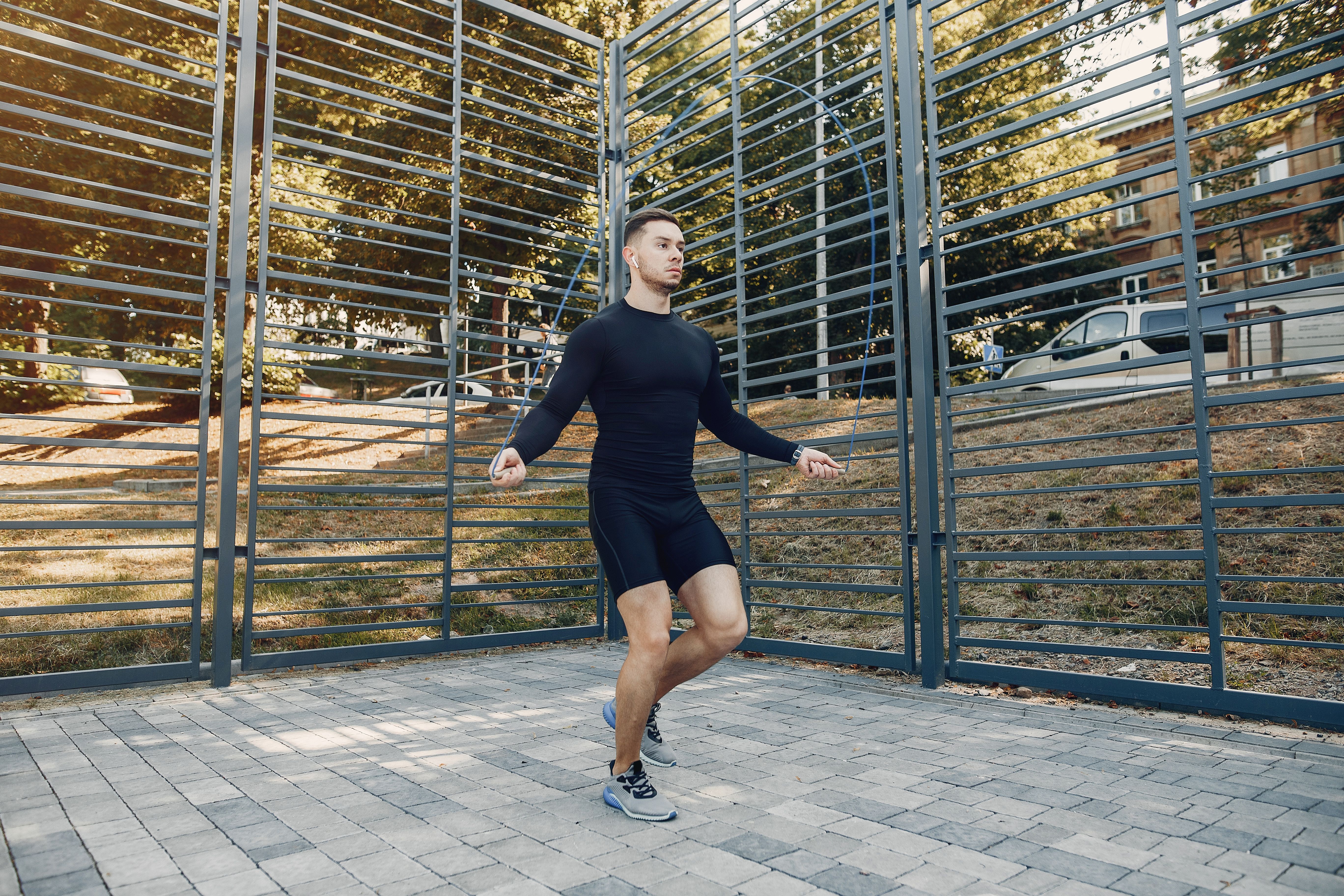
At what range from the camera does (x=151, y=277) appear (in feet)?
47.3

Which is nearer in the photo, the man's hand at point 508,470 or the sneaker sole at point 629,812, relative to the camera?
the sneaker sole at point 629,812

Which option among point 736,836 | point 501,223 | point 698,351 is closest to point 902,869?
point 736,836

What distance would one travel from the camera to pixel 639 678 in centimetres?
347

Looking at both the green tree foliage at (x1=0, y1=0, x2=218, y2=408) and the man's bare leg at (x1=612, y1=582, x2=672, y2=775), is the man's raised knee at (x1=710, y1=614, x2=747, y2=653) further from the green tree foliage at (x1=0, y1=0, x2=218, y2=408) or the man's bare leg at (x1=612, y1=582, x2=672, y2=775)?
the green tree foliage at (x1=0, y1=0, x2=218, y2=408)

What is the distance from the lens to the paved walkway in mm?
2758

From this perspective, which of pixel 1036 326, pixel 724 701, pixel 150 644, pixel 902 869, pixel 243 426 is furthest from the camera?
pixel 1036 326

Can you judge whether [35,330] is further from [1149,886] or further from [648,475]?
[1149,886]

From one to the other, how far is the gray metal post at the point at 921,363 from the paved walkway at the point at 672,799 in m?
0.60

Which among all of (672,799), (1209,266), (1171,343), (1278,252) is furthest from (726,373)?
(1209,266)

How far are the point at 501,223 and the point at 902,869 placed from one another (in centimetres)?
520

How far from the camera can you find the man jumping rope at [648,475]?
355 centimetres

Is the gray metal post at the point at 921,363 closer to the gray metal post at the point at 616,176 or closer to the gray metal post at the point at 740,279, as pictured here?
the gray metal post at the point at 740,279

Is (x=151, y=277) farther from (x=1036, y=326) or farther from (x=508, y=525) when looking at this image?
(x=1036, y=326)

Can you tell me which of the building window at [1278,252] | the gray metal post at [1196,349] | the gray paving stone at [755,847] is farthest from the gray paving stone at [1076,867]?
the building window at [1278,252]
